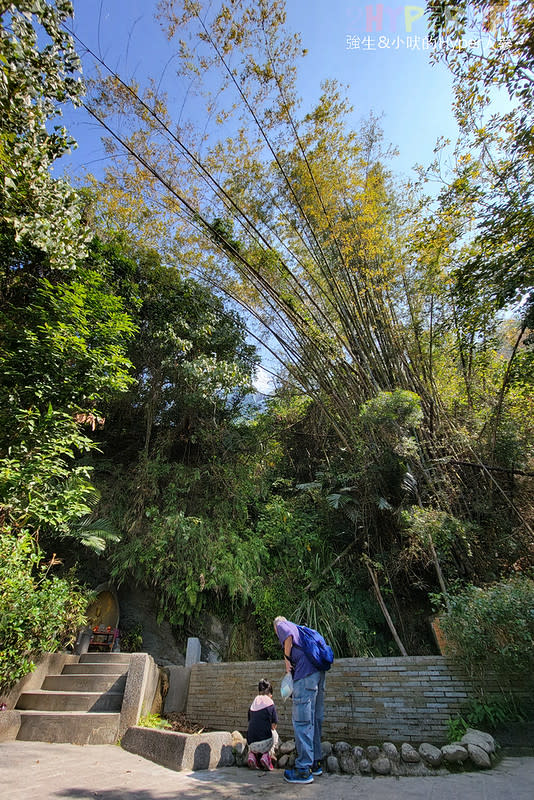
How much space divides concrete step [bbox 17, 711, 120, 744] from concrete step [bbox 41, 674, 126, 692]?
0.52m

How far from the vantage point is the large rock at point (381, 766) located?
232 centimetres

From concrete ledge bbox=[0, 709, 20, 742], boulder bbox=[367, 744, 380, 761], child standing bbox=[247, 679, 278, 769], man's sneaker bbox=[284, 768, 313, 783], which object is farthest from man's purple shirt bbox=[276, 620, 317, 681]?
concrete ledge bbox=[0, 709, 20, 742]

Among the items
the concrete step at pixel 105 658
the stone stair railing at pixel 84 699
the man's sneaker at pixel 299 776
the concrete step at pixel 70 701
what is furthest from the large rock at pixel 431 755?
the concrete step at pixel 105 658

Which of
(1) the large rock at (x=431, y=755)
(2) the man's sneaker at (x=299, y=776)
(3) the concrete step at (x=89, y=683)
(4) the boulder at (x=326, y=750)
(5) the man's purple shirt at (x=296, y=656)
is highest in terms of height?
(5) the man's purple shirt at (x=296, y=656)

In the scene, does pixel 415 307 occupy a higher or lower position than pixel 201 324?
lower

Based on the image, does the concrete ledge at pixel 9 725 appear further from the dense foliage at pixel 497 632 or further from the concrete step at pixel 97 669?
the dense foliage at pixel 497 632

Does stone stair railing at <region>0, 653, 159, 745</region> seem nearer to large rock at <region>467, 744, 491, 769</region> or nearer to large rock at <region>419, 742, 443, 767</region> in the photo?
large rock at <region>419, 742, 443, 767</region>

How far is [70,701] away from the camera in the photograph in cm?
354

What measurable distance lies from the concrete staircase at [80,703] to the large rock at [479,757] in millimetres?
2989

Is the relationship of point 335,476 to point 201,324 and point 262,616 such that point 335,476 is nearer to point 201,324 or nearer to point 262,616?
point 262,616

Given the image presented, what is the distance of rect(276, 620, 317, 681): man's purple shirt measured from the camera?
7.98ft

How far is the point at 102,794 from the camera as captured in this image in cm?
186

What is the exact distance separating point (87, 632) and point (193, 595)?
1.92m

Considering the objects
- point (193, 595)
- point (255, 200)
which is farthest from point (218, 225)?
point (193, 595)
